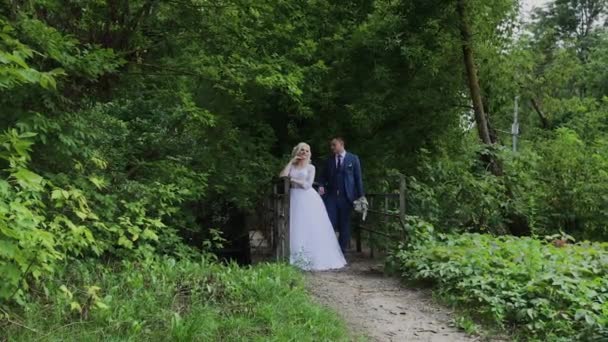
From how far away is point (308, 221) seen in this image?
26.3 feet

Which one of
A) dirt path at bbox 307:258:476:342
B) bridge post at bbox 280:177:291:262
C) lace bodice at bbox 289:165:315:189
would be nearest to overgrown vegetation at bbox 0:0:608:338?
dirt path at bbox 307:258:476:342

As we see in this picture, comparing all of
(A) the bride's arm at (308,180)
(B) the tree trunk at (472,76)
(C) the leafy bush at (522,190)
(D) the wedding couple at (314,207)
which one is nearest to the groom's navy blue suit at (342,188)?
(D) the wedding couple at (314,207)

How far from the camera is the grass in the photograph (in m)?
3.95

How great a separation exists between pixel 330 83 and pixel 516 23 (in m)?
3.93

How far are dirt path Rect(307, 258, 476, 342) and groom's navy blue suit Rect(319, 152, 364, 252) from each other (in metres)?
1.32

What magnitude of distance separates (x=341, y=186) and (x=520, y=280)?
338 cm

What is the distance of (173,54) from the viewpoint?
7668mm

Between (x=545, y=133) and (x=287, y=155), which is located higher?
(x=545, y=133)

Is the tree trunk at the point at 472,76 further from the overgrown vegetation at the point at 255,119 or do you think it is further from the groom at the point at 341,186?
the groom at the point at 341,186

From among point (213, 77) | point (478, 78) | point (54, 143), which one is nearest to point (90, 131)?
point (54, 143)

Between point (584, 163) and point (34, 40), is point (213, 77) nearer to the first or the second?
point (34, 40)

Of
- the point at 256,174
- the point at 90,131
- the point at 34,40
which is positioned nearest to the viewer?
the point at 34,40

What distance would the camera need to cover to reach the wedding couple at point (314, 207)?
7949 millimetres

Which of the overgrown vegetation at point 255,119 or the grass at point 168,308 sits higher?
the overgrown vegetation at point 255,119
